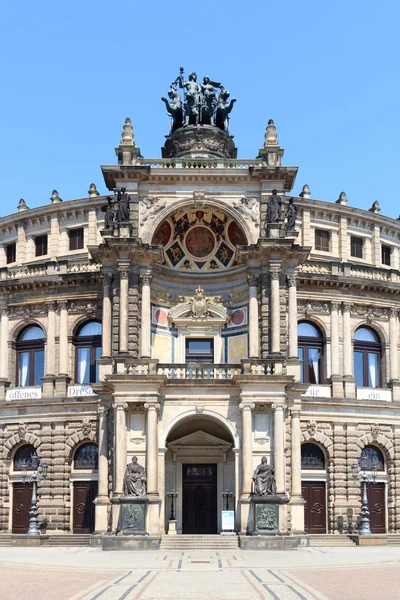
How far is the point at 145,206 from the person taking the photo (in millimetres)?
50656

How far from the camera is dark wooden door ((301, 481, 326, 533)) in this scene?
54094 mm

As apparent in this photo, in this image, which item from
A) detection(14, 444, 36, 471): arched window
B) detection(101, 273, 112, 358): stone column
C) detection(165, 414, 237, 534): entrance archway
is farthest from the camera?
detection(14, 444, 36, 471): arched window

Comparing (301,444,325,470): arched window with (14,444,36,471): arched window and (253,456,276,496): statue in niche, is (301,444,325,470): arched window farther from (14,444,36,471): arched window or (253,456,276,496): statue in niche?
(14,444,36,471): arched window

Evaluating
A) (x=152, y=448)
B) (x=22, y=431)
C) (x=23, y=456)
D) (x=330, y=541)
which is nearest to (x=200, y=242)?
(x=152, y=448)

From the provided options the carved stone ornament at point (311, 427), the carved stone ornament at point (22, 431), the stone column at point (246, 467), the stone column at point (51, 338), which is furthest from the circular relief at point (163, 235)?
the carved stone ornament at point (22, 431)

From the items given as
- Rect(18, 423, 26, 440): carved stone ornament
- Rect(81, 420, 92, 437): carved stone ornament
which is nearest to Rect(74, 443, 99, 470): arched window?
Rect(81, 420, 92, 437): carved stone ornament

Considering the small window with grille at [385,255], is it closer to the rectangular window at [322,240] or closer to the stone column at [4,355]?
the rectangular window at [322,240]

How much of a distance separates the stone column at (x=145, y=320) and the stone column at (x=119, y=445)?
134 inches

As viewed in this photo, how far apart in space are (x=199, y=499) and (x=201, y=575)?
21270 millimetres

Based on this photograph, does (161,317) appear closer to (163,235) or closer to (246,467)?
(163,235)

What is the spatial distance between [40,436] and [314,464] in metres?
15.8

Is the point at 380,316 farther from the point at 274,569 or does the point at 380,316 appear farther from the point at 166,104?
the point at 274,569

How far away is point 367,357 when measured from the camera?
57.8m

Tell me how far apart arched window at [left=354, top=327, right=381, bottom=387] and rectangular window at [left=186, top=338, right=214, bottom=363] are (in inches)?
379
